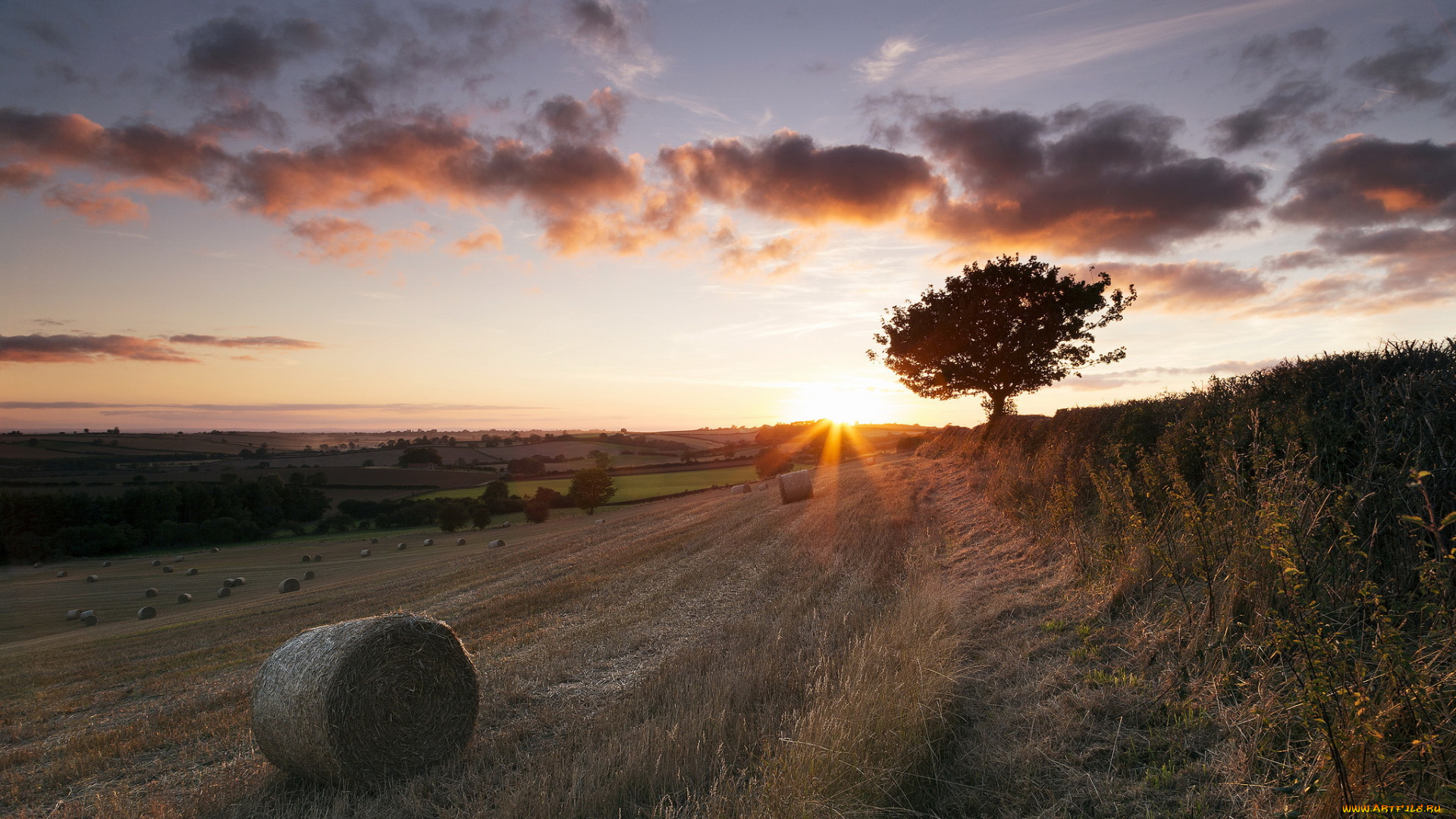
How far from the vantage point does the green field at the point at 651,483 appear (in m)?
68.2

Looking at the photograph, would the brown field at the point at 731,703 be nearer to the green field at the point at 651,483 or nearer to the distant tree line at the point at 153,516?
the green field at the point at 651,483

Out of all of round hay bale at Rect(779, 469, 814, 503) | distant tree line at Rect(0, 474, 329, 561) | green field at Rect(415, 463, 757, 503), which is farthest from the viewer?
green field at Rect(415, 463, 757, 503)

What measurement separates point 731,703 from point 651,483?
69187 millimetres

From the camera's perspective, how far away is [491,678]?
9945mm

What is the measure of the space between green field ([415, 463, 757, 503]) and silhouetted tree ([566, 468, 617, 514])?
216 centimetres

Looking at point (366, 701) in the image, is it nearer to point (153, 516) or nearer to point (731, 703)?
point (731, 703)

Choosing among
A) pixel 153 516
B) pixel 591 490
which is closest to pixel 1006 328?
pixel 591 490

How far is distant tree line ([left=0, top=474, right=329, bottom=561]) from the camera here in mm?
58750

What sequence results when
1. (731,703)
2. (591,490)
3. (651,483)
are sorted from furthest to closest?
(651,483)
(591,490)
(731,703)

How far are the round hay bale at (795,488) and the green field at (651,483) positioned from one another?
1397 inches

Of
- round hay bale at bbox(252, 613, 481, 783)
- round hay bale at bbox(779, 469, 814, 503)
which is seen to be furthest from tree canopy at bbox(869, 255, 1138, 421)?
round hay bale at bbox(252, 613, 481, 783)

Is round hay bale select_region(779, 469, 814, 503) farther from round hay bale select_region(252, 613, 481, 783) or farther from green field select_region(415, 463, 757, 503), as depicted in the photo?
green field select_region(415, 463, 757, 503)

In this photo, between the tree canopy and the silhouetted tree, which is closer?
the tree canopy

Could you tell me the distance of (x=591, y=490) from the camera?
65.9 meters
